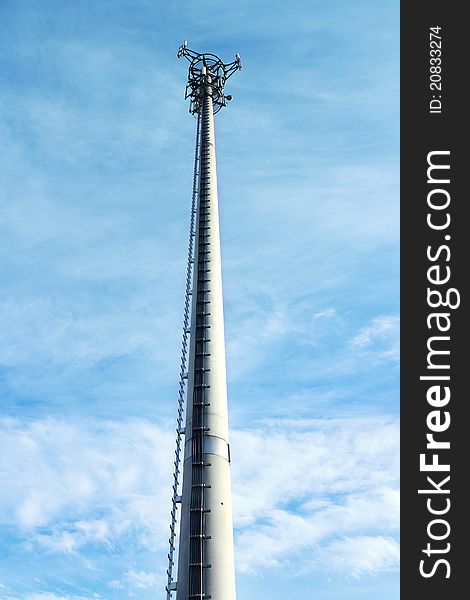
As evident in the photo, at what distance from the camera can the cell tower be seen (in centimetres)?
4372

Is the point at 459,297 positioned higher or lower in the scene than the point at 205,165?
lower

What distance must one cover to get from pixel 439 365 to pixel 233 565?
21.6 m

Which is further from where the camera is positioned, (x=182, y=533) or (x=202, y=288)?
(x=202, y=288)

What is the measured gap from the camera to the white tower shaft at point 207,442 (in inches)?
1714

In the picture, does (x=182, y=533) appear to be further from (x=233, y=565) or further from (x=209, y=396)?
(x=209, y=396)

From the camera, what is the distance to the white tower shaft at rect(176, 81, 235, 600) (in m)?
43.5

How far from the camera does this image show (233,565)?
44.6 metres

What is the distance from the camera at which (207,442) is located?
4931 cm

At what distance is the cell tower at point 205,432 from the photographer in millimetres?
43719

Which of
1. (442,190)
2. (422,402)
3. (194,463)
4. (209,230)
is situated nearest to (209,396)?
(194,463)

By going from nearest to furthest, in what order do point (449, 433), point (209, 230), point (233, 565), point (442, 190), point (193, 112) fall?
point (449, 433) < point (442, 190) < point (233, 565) < point (209, 230) < point (193, 112)

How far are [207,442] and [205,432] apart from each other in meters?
0.84

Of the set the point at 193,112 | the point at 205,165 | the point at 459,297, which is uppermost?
the point at 193,112

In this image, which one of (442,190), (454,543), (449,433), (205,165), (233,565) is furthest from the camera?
(205,165)
